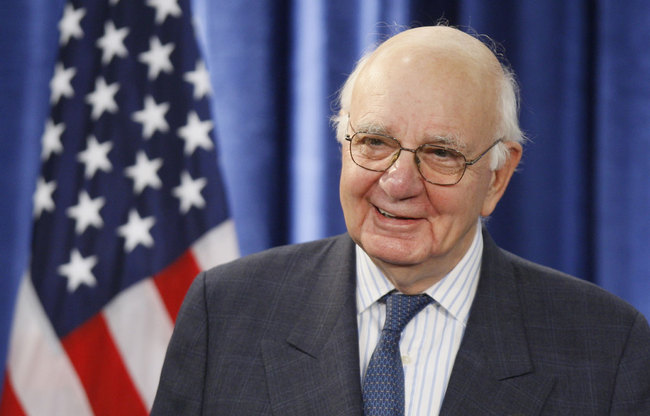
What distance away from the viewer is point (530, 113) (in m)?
2.55

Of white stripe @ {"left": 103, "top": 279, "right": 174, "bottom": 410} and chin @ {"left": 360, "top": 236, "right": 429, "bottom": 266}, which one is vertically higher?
chin @ {"left": 360, "top": 236, "right": 429, "bottom": 266}

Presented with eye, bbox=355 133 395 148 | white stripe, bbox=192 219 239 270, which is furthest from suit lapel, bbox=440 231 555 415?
white stripe, bbox=192 219 239 270

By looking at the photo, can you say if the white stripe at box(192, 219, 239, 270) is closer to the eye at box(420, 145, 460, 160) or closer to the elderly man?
the elderly man

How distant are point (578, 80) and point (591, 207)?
436mm

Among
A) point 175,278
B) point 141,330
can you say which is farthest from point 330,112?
point 141,330

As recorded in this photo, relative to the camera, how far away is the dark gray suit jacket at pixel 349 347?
1376mm

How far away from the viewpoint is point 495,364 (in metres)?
1.41

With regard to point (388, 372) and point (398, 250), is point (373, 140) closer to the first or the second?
point (398, 250)

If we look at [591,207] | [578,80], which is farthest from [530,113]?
[591,207]

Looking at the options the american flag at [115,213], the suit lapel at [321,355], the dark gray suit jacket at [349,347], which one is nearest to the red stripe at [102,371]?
the american flag at [115,213]

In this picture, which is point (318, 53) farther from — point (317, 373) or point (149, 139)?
point (317, 373)

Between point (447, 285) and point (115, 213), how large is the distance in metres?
1.25

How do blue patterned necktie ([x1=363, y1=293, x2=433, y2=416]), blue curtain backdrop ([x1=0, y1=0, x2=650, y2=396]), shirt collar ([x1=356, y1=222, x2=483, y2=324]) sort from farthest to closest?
blue curtain backdrop ([x1=0, y1=0, x2=650, y2=396]) < shirt collar ([x1=356, y1=222, x2=483, y2=324]) < blue patterned necktie ([x1=363, y1=293, x2=433, y2=416])

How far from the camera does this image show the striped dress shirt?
1.39 metres
